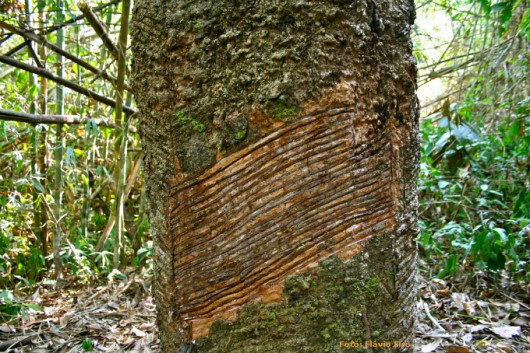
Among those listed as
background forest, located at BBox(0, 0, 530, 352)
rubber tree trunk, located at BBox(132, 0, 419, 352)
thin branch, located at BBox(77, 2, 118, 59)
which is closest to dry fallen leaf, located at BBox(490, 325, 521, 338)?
background forest, located at BBox(0, 0, 530, 352)

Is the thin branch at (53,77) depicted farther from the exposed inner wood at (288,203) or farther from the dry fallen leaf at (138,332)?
the exposed inner wood at (288,203)

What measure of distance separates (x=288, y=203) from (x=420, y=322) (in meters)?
1.37

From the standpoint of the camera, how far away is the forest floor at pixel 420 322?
185 centimetres

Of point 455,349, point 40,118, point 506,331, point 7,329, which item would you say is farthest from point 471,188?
point 7,329

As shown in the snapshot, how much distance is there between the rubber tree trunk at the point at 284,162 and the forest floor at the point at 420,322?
3.05 feet

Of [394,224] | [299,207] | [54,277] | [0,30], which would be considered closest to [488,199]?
[394,224]

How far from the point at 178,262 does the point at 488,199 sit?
2431 millimetres

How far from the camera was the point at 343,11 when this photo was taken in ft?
3.17

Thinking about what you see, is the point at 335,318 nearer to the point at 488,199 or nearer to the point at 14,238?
the point at 488,199

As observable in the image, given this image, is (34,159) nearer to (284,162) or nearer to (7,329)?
(7,329)

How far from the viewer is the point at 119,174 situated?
2.99 m

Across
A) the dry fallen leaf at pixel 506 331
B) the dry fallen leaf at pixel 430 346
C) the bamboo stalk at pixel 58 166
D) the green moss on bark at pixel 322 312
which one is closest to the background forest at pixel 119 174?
the bamboo stalk at pixel 58 166

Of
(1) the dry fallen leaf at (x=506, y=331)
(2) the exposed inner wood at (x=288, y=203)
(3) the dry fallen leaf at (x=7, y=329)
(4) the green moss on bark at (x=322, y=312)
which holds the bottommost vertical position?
(1) the dry fallen leaf at (x=506, y=331)

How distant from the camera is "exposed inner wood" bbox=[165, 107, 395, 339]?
98 centimetres
